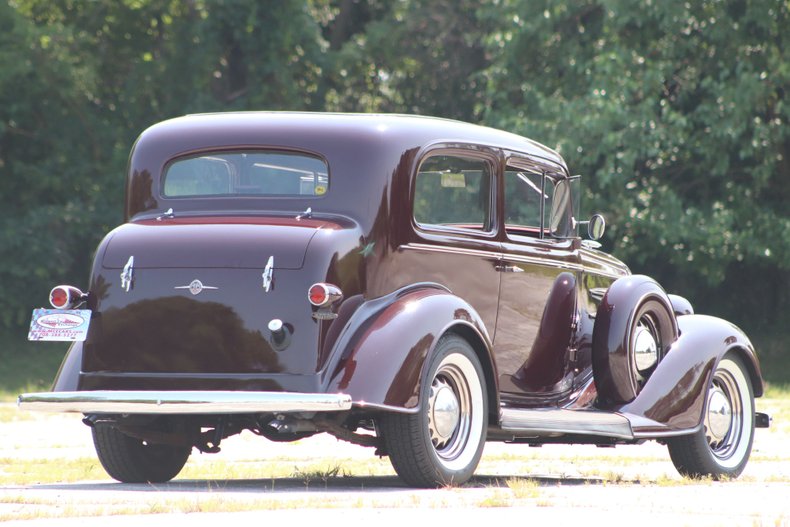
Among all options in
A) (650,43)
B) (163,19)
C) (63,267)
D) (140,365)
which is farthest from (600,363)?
(163,19)

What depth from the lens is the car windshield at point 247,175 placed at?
27.3ft

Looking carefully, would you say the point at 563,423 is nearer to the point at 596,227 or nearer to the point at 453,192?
the point at 453,192

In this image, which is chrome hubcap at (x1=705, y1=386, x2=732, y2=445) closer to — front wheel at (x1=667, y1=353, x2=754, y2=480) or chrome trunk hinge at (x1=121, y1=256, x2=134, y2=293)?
front wheel at (x1=667, y1=353, x2=754, y2=480)

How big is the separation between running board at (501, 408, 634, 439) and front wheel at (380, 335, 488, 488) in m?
0.26

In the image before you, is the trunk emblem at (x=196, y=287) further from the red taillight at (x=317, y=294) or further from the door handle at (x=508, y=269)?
the door handle at (x=508, y=269)

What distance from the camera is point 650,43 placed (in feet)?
79.3

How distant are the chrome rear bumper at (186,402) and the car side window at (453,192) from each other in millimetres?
1575

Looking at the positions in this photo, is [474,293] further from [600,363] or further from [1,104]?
[1,104]

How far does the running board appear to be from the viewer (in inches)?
325

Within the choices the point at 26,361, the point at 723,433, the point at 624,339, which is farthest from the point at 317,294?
the point at 26,361

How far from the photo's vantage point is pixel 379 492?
743 centimetres

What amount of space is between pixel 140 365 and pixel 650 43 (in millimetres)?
17800

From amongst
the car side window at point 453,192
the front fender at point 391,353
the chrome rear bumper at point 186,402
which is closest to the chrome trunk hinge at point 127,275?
the chrome rear bumper at point 186,402

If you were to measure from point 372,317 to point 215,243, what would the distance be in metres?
0.93
